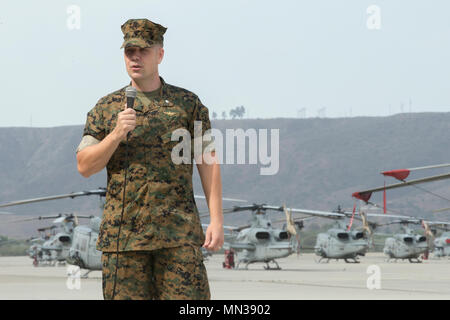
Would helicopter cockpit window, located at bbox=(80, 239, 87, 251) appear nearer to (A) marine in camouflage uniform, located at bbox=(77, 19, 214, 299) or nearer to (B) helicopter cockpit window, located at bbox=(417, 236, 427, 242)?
(A) marine in camouflage uniform, located at bbox=(77, 19, 214, 299)

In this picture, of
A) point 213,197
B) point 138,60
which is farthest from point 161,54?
point 213,197

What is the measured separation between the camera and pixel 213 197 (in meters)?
5.42

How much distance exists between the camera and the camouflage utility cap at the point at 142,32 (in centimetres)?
545

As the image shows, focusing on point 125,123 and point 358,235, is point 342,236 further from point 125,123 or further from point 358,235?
point 125,123

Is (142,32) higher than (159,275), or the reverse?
(142,32)

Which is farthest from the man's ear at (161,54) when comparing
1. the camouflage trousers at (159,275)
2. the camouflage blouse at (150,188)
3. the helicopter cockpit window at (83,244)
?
the helicopter cockpit window at (83,244)

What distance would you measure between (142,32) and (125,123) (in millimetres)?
694

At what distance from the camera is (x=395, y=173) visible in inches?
538

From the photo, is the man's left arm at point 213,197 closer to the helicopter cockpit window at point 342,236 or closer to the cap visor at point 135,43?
the cap visor at point 135,43

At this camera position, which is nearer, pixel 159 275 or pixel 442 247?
pixel 159 275

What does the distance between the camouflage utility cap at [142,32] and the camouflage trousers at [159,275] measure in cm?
129

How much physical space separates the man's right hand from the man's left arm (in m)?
0.58
